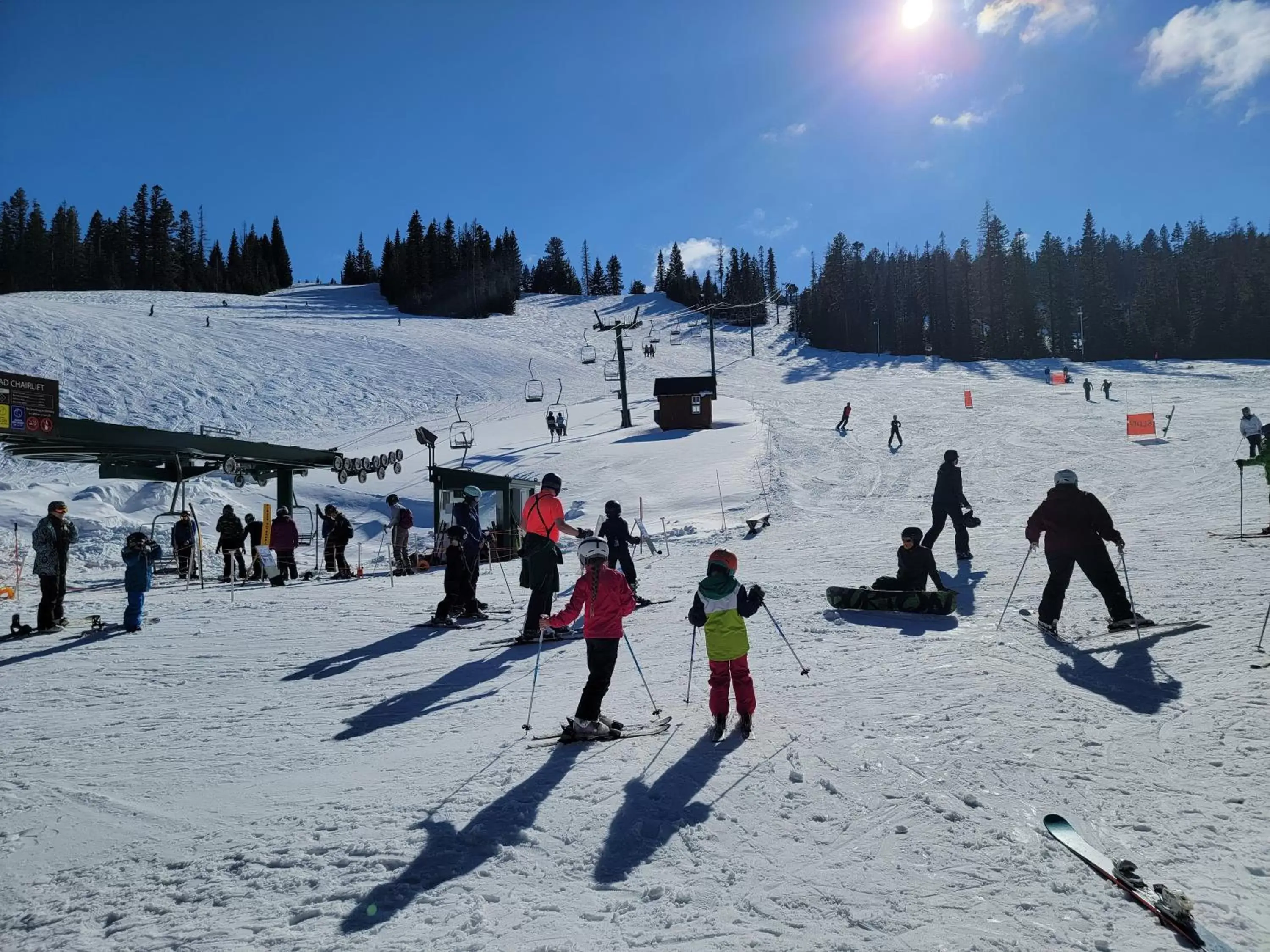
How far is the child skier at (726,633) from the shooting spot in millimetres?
5668

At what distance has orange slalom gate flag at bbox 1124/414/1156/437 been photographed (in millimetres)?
28844

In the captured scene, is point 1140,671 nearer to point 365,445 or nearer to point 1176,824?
point 1176,824

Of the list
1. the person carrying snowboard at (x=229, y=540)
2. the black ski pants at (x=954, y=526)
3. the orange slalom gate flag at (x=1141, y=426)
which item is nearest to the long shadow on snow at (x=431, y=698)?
the black ski pants at (x=954, y=526)

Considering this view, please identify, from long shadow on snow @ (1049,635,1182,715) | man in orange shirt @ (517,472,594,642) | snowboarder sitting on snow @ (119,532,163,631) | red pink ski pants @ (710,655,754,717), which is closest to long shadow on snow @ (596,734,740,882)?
red pink ski pants @ (710,655,754,717)

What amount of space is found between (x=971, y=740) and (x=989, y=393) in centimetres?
4367

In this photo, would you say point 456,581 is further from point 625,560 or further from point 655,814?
point 655,814

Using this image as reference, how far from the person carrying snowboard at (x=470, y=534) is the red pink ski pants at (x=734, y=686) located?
209 inches

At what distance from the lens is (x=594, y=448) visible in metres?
32.1

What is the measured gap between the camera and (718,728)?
5.63 m

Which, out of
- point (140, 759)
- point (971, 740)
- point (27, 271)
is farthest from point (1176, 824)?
point (27, 271)

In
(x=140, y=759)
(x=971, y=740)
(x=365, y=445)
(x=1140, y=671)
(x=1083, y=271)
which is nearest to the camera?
(x=971, y=740)

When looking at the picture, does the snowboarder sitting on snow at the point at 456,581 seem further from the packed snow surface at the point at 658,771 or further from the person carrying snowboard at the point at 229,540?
the person carrying snowboard at the point at 229,540

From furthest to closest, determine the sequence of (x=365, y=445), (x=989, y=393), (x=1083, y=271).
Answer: (x=1083, y=271)
(x=989, y=393)
(x=365, y=445)

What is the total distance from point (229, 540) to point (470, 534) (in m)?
8.22
